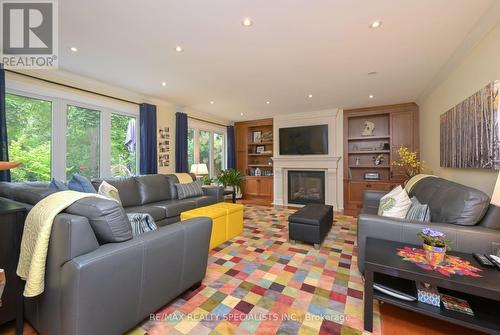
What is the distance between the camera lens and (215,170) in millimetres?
6633

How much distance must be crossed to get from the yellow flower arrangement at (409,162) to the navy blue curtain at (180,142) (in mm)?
4653

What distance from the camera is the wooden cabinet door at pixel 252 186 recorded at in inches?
267

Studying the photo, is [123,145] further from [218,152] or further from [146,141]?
[218,152]

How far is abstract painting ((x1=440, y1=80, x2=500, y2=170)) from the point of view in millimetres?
1915

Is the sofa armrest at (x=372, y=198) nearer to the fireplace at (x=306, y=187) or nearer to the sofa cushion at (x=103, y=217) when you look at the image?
the fireplace at (x=306, y=187)

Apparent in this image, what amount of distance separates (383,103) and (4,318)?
6133mm

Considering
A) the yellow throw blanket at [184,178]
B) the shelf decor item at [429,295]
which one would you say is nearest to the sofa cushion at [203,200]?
the yellow throw blanket at [184,178]

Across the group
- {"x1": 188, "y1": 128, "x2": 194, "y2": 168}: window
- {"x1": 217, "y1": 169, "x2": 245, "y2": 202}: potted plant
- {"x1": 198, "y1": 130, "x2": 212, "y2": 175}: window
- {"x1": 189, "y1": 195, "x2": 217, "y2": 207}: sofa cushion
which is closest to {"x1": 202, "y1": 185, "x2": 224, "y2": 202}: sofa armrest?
{"x1": 189, "y1": 195, "x2": 217, "y2": 207}: sofa cushion

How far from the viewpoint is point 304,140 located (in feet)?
18.8

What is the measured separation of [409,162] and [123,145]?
18.8 feet

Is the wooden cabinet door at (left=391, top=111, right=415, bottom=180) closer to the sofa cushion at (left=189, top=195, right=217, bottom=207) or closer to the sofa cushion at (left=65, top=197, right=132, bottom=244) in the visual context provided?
the sofa cushion at (left=189, top=195, right=217, bottom=207)

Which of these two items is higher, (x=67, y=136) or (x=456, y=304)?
(x=67, y=136)

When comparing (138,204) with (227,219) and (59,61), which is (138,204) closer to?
(227,219)

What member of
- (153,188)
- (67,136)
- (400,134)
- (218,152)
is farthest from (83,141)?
(400,134)
